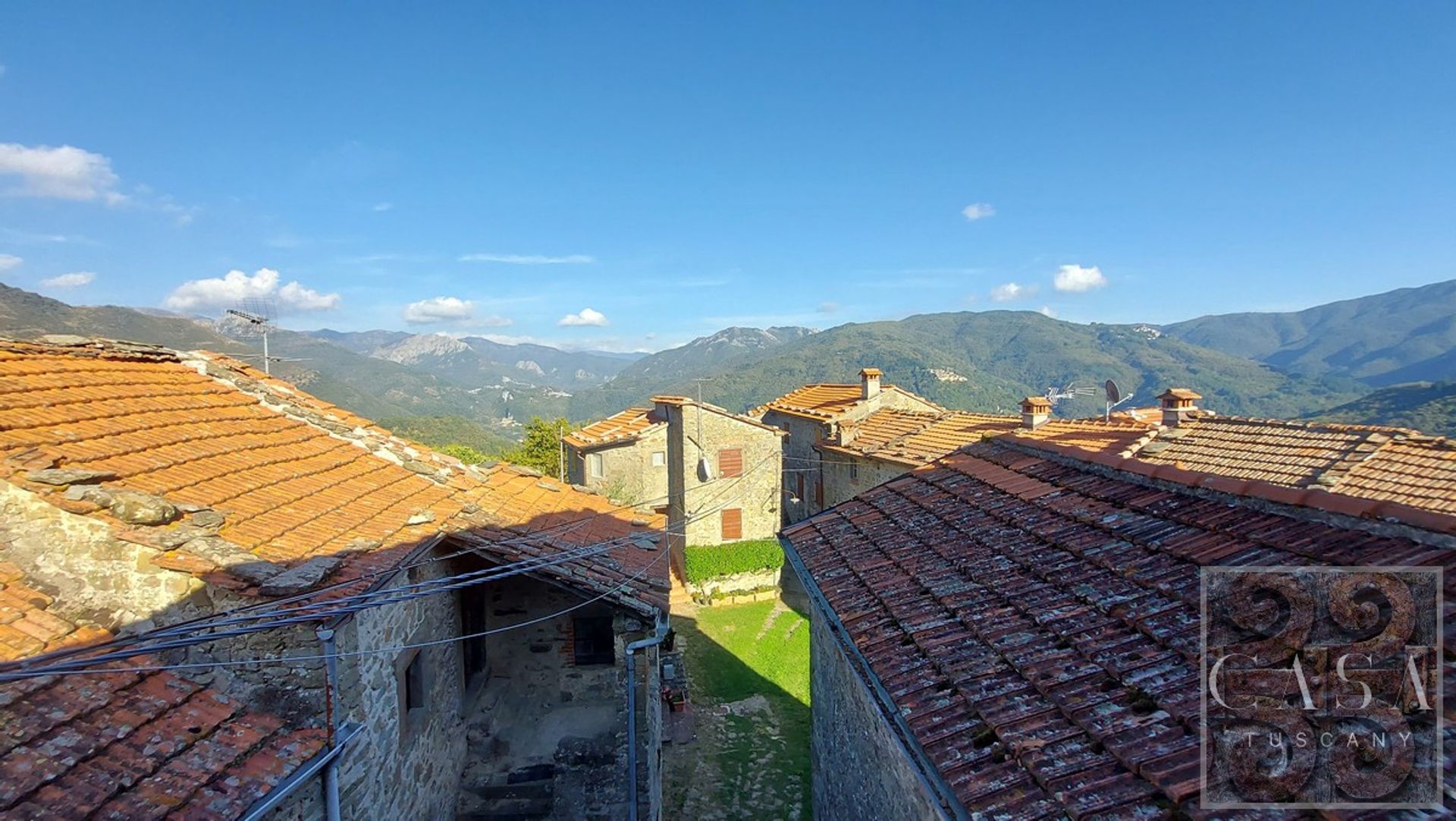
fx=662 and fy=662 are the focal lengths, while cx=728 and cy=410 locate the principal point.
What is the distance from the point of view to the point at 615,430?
2641 cm

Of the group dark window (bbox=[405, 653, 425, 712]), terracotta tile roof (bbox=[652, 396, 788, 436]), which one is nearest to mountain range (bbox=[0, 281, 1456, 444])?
terracotta tile roof (bbox=[652, 396, 788, 436])

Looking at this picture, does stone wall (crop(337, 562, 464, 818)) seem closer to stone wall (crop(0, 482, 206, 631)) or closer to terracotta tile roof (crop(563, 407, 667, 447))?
stone wall (crop(0, 482, 206, 631))

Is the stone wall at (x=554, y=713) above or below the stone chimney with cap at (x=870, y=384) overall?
below

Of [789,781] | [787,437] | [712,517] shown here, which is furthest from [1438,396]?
[789,781]

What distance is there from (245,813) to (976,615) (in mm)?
4781

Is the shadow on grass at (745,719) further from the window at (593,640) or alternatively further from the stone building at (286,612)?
the window at (593,640)

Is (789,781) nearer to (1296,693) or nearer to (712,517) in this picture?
(1296,693)

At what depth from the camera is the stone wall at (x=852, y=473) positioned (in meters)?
19.1

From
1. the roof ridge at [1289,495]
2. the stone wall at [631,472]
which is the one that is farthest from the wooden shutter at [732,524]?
the roof ridge at [1289,495]

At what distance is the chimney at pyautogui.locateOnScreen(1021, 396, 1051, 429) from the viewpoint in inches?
736

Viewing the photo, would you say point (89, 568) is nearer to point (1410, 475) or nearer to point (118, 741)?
point (118, 741)

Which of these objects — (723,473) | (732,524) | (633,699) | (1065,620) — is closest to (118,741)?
(633,699)

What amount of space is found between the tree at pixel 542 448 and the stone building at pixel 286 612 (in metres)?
21.3

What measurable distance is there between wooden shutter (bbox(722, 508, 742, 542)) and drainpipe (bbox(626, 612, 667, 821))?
1755cm
